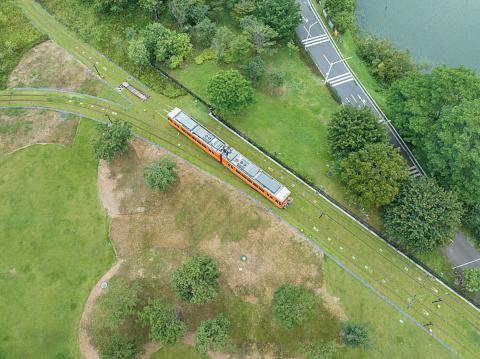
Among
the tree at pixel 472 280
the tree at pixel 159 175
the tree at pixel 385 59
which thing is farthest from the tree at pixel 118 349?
the tree at pixel 385 59

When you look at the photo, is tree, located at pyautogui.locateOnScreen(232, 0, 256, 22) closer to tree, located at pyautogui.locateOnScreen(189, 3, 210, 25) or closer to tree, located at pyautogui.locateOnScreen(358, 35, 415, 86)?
tree, located at pyautogui.locateOnScreen(189, 3, 210, 25)

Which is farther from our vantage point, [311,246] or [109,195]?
[109,195]

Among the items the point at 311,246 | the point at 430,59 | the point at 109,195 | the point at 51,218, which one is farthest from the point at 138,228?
the point at 430,59

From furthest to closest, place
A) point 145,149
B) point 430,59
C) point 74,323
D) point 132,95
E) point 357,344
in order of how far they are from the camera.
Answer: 1. point 430,59
2. point 132,95
3. point 145,149
4. point 74,323
5. point 357,344

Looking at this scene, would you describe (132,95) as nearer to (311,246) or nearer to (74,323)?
(74,323)

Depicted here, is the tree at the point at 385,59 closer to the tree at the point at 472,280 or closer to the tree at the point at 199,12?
the tree at the point at 199,12

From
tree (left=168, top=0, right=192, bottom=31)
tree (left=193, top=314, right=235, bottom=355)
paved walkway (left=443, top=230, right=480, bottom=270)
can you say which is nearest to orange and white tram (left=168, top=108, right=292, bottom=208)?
tree (left=193, top=314, right=235, bottom=355)

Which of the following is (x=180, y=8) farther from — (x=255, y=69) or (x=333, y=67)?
(x=333, y=67)
